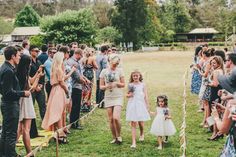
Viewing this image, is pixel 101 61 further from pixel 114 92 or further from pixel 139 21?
pixel 139 21

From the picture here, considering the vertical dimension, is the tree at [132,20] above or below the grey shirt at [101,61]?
above

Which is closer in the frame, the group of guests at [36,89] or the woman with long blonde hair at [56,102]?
the group of guests at [36,89]

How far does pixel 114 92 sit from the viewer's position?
9.89 meters

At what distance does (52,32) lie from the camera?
67188 millimetres

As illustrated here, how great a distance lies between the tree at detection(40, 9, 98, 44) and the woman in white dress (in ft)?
184

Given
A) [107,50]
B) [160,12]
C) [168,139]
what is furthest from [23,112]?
[160,12]

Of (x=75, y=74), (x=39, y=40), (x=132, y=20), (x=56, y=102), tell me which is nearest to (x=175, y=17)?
(x=132, y=20)

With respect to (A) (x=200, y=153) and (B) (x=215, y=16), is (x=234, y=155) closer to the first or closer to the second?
(A) (x=200, y=153)

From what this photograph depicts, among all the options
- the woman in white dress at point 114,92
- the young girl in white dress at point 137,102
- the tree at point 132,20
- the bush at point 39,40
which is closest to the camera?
the woman in white dress at point 114,92

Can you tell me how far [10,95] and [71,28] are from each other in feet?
194

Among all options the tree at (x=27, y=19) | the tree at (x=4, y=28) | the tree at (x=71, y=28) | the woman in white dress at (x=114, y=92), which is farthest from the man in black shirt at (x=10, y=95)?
the tree at (x=27, y=19)

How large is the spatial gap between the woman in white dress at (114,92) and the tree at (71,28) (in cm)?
5602

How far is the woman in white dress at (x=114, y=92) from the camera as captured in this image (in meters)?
9.83

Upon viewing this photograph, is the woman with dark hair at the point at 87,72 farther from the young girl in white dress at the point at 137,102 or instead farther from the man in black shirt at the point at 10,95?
the man in black shirt at the point at 10,95
